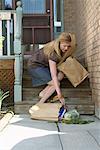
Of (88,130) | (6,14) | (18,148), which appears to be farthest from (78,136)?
(6,14)

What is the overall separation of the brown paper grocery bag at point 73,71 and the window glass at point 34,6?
4.28 metres

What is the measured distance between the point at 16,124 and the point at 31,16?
543 cm

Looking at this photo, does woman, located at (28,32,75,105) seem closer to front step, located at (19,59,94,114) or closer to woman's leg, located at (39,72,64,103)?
woman's leg, located at (39,72,64,103)

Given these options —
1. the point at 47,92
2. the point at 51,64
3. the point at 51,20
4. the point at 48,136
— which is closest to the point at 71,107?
the point at 47,92

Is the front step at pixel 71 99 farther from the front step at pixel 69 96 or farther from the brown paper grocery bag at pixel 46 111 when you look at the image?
the brown paper grocery bag at pixel 46 111

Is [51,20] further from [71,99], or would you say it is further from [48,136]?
[48,136]

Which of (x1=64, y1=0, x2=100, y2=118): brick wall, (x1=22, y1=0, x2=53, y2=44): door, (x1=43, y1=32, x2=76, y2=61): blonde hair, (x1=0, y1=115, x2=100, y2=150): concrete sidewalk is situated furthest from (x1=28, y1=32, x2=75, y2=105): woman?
(x1=22, y1=0, x2=53, y2=44): door

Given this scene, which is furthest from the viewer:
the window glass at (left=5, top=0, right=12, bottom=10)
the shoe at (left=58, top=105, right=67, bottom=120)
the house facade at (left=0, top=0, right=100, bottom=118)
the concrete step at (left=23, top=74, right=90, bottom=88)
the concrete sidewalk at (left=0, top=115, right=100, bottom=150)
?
the window glass at (left=5, top=0, right=12, bottom=10)

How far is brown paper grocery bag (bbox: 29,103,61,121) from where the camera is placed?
17.8ft

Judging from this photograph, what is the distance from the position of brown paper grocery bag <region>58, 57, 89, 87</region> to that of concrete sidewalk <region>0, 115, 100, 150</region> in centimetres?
104

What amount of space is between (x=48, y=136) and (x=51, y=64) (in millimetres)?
1654

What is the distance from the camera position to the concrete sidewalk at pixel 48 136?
3.80 metres

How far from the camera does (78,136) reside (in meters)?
4.28

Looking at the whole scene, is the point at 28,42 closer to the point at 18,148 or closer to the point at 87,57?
the point at 87,57
